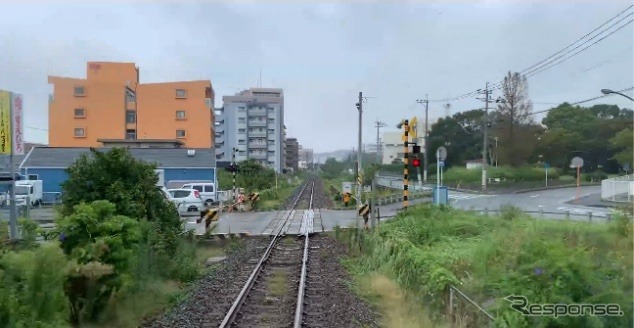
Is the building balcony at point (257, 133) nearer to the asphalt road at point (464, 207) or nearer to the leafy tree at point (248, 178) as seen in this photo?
the leafy tree at point (248, 178)

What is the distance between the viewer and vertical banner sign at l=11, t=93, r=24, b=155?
1238 centimetres

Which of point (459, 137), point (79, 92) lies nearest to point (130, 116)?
point (79, 92)

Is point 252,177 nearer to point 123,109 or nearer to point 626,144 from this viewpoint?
point 123,109

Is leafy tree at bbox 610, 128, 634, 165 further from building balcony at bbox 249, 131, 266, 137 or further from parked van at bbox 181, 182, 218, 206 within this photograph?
building balcony at bbox 249, 131, 266, 137

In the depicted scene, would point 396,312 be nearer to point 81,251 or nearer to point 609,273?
point 609,273

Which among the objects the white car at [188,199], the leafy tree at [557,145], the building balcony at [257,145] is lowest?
the white car at [188,199]

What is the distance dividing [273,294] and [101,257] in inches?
155

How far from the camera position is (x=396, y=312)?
926cm

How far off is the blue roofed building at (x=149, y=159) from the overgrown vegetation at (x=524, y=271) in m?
30.6

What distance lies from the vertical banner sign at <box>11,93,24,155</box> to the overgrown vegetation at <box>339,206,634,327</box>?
8084mm

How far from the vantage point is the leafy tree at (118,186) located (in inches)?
416

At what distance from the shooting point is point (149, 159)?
133ft

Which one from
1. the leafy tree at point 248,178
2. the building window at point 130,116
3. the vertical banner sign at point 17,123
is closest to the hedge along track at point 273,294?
the vertical banner sign at point 17,123

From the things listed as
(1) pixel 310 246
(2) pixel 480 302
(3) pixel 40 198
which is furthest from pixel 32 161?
(2) pixel 480 302
